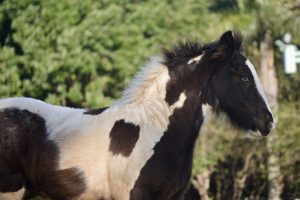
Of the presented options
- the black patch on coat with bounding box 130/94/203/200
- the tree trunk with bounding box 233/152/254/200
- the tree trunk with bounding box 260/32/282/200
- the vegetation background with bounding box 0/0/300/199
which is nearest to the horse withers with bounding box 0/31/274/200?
the black patch on coat with bounding box 130/94/203/200

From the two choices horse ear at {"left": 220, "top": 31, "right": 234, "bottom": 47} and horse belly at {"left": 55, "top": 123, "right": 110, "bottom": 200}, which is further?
horse ear at {"left": 220, "top": 31, "right": 234, "bottom": 47}

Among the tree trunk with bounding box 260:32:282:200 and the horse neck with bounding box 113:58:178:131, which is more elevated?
the horse neck with bounding box 113:58:178:131

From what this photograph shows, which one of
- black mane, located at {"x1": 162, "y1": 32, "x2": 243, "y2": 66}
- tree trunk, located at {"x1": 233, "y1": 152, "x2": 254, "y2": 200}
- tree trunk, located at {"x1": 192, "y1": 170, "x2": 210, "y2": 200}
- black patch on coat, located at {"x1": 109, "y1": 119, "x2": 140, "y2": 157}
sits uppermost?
black mane, located at {"x1": 162, "y1": 32, "x2": 243, "y2": 66}

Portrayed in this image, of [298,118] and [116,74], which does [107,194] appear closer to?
[116,74]

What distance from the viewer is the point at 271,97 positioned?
1881 cm

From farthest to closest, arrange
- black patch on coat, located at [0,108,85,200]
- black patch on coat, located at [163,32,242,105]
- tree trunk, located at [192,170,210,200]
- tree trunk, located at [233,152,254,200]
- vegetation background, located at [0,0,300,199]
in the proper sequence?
1. tree trunk, located at [233,152,254,200]
2. tree trunk, located at [192,170,210,200]
3. vegetation background, located at [0,0,300,199]
4. black patch on coat, located at [163,32,242,105]
5. black patch on coat, located at [0,108,85,200]

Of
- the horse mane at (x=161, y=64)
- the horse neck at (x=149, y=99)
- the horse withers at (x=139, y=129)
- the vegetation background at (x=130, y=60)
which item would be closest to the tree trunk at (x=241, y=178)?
the vegetation background at (x=130, y=60)

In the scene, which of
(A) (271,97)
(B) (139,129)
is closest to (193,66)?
(B) (139,129)

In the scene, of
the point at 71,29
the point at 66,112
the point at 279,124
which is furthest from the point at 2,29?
the point at 66,112

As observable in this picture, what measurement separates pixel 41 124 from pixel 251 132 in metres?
1.94

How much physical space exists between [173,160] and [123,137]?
19.2 inches

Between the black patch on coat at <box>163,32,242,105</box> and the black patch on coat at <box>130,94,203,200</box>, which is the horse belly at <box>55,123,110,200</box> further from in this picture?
the black patch on coat at <box>163,32,242,105</box>

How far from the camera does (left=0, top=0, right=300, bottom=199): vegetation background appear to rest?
51.5ft

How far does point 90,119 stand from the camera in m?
7.48
